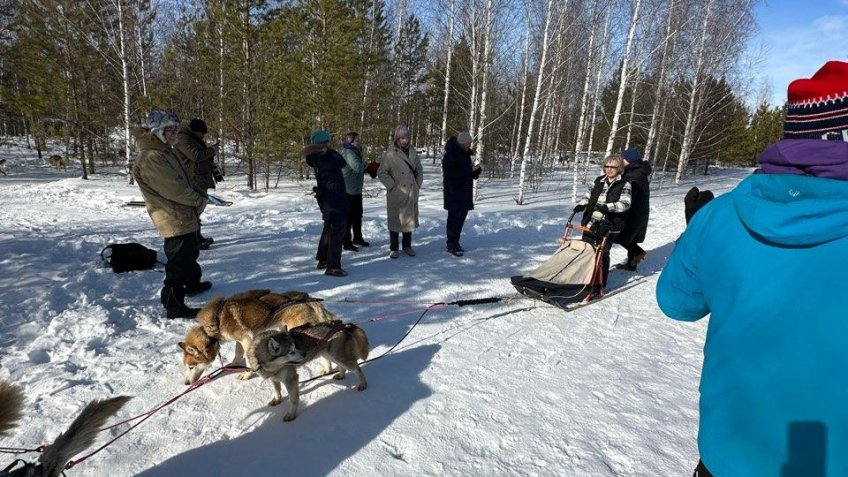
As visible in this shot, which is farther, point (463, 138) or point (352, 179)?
point (352, 179)

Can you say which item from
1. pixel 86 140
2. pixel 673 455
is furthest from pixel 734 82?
pixel 86 140

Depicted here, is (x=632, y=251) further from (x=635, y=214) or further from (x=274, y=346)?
(x=274, y=346)

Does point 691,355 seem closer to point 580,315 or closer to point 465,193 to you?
point 580,315

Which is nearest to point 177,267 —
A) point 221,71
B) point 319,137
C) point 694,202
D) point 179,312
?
point 179,312

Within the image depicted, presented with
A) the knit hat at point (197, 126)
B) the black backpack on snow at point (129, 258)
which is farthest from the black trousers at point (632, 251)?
the black backpack on snow at point (129, 258)

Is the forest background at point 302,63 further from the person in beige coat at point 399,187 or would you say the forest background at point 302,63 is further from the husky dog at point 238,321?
the husky dog at point 238,321

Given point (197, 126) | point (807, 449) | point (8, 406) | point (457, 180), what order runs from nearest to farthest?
1. point (807, 449)
2. point (8, 406)
3. point (197, 126)
4. point (457, 180)

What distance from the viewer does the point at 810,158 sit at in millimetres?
1050

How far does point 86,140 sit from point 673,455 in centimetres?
2660

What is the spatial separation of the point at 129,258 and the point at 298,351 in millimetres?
4162

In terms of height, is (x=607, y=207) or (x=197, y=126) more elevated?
(x=197, y=126)

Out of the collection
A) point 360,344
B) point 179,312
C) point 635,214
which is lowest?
point 179,312

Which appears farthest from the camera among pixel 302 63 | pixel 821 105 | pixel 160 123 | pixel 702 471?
pixel 302 63

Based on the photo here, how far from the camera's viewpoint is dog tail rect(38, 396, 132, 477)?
1923 millimetres
